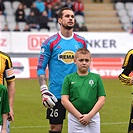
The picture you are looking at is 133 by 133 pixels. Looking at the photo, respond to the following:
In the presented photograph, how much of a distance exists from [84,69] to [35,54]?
16.6 meters

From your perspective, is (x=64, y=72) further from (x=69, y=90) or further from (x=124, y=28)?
(x=124, y=28)

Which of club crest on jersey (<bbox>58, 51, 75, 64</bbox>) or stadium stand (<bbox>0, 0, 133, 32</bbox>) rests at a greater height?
club crest on jersey (<bbox>58, 51, 75, 64</bbox>)

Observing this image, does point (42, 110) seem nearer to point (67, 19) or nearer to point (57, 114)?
point (57, 114)

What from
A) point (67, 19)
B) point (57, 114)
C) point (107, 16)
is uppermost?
point (67, 19)

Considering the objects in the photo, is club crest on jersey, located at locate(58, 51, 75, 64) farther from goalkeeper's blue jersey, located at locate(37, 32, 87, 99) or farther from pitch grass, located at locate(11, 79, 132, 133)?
pitch grass, located at locate(11, 79, 132, 133)

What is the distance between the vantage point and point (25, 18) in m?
27.3

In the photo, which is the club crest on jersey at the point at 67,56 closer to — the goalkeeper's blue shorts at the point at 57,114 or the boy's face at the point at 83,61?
the goalkeeper's blue shorts at the point at 57,114

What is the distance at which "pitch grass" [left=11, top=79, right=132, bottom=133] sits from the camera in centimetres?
1130

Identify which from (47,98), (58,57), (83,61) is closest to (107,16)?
(58,57)

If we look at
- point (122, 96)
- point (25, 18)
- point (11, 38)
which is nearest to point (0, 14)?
point (25, 18)

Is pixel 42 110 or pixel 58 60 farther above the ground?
pixel 58 60

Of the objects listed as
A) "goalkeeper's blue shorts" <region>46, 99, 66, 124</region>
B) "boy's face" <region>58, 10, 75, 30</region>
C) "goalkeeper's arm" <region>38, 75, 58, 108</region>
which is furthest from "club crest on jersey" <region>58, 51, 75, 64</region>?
"goalkeeper's blue shorts" <region>46, 99, 66, 124</region>

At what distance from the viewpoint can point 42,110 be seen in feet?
44.9

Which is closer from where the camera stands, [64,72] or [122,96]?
[64,72]
